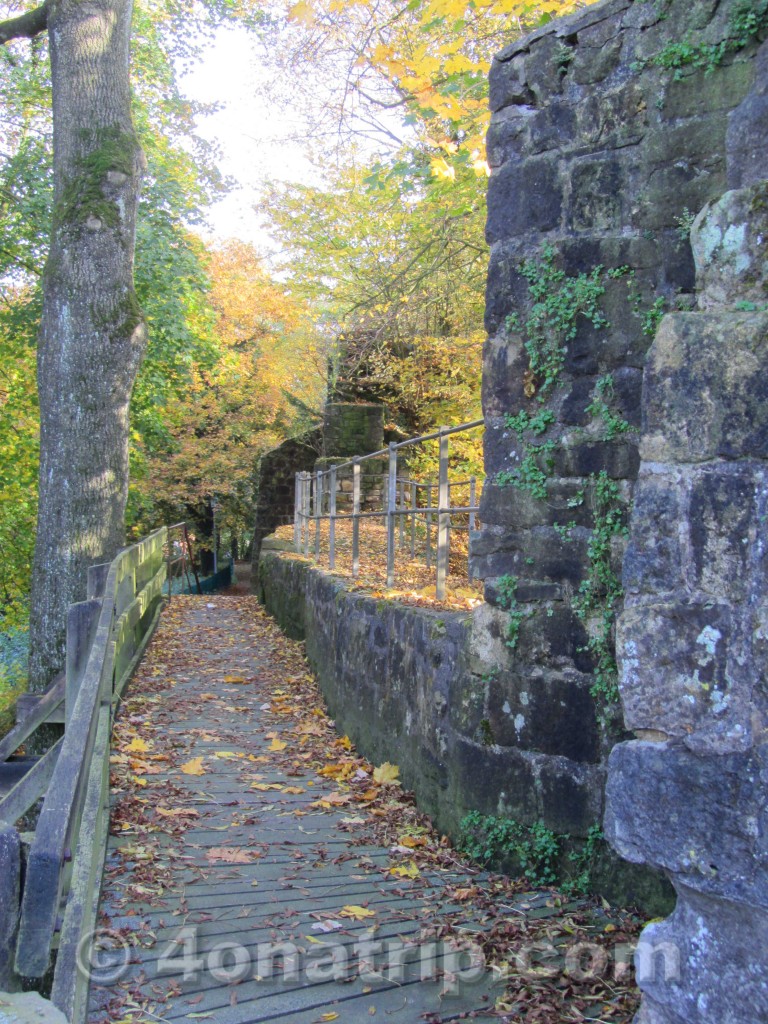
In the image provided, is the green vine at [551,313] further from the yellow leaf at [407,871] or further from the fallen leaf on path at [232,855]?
the fallen leaf on path at [232,855]

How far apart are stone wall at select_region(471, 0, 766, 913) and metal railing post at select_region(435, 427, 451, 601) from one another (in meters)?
0.91

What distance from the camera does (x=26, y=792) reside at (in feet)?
15.7

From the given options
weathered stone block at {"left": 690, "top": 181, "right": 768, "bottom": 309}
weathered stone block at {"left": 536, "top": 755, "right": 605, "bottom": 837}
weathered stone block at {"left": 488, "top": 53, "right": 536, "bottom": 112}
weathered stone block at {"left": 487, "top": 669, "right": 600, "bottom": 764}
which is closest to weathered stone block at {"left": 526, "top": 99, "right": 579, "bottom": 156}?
weathered stone block at {"left": 488, "top": 53, "right": 536, "bottom": 112}

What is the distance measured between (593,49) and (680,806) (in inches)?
131

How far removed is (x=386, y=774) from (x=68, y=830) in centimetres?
332

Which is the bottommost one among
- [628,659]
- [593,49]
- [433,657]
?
[433,657]

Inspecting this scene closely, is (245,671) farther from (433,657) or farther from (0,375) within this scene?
(0,375)

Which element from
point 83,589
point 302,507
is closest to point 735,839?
point 83,589

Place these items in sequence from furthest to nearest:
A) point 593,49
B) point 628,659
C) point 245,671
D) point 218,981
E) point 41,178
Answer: point 41,178 < point 245,671 < point 593,49 < point 218,981 < point 628,659

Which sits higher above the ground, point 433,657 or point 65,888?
point 433,657

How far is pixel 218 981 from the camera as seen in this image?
3.27 meters

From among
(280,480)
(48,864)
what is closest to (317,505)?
(48,864)

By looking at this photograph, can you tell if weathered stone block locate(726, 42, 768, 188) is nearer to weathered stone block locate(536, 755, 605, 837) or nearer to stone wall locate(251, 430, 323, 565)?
weathered stone block locate(536, 755, 605, 837)

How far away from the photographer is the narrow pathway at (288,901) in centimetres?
317
